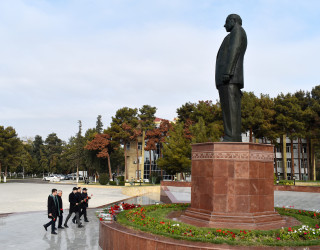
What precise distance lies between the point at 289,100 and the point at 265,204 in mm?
30153

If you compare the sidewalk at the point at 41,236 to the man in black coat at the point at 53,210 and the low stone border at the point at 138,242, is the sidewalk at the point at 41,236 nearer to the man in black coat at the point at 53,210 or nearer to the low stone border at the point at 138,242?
the man in black coat at the point at 53,210

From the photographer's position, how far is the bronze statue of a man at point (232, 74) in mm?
8266

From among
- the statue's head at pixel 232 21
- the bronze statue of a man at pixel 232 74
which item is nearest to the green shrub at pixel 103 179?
the bronze statue of a man at pixel 232 74

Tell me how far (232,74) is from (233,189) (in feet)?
10.4

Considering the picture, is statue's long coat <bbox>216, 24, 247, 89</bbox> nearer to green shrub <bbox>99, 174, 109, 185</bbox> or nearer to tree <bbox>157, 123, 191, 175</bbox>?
tree <bbox>157, 123, 191, 175</bbox>

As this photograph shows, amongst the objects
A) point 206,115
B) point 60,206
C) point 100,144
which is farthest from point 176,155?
point 60,206

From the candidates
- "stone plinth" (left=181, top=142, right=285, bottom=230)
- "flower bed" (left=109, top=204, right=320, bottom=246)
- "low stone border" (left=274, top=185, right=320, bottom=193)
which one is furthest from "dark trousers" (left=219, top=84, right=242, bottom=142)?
"low stone border" (left=274, top=185, right=320, bottom=193)

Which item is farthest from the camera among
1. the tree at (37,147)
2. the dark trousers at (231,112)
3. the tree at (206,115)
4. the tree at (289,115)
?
the tree at (37,147)

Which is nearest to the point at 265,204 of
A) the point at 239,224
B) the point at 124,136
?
the point at 239,224

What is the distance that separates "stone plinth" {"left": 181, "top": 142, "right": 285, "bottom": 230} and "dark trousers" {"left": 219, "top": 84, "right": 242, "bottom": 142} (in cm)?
73

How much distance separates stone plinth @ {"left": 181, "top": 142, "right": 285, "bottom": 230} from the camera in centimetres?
734

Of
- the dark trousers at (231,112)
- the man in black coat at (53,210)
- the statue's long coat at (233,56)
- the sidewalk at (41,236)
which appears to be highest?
the statue's long coat at (233,56)

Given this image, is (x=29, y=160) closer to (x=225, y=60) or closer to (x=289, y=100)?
(x=289, y=100)

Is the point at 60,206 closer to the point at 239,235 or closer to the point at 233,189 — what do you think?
the point at 233,189
